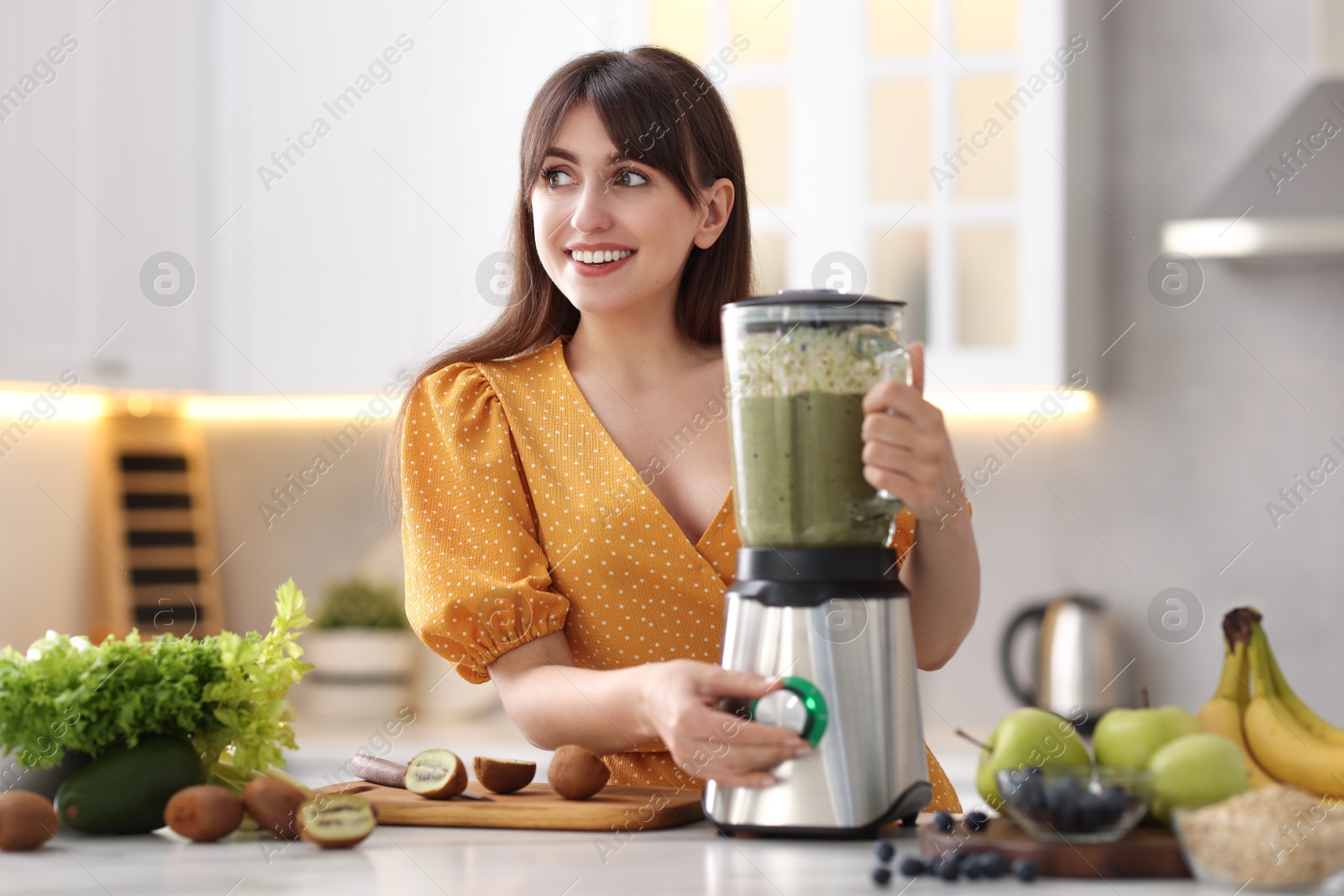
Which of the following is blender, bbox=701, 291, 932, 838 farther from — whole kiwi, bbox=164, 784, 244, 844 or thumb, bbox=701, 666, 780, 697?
whole kiwi, bbox=164, 784, 244, 844

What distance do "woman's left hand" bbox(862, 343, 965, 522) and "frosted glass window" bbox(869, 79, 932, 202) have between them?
1.69 m

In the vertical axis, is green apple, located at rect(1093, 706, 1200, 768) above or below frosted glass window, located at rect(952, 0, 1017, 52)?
below

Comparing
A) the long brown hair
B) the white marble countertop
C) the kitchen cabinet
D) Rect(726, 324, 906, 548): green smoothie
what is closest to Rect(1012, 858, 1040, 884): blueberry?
the white marble countertop

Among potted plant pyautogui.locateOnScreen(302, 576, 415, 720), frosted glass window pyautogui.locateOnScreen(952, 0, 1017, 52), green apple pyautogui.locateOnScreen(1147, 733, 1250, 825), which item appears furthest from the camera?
potted plant pyautogui.locateOnScreen(302, 576, 415, 720)

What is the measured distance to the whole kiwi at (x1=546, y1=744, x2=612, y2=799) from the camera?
1004 mm

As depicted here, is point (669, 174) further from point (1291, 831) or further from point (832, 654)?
point (1291, 831)

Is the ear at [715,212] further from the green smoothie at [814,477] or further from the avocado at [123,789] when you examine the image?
the avocado at [123,789]

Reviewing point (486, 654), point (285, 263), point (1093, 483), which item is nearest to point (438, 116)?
point (285, 263)

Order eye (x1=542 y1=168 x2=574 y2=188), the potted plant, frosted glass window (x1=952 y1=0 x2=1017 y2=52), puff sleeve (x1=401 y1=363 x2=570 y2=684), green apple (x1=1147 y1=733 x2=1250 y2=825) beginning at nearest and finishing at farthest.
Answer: green apple (x1=1147 y1=733 x2=1250 y2=825) → puff sleeve (x1=401 y1=363 x2=570 y2=684) → eye (x1=542 y1=168 x2=574 y2=188) → frosted glass window (x1=952 y1=0 x2=1017 y2=52) → the potted plant

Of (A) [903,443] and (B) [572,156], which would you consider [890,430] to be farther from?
(B) [572,156]

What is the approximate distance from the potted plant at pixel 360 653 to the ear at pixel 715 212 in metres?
1.63

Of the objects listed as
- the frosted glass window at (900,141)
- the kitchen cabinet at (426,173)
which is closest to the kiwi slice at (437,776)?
the kitchen cabinet at (426,173)

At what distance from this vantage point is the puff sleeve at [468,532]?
1.09 meters

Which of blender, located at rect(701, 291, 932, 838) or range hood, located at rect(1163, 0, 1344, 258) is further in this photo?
range hood, located at rect(1163, 0, 1344, 258)
